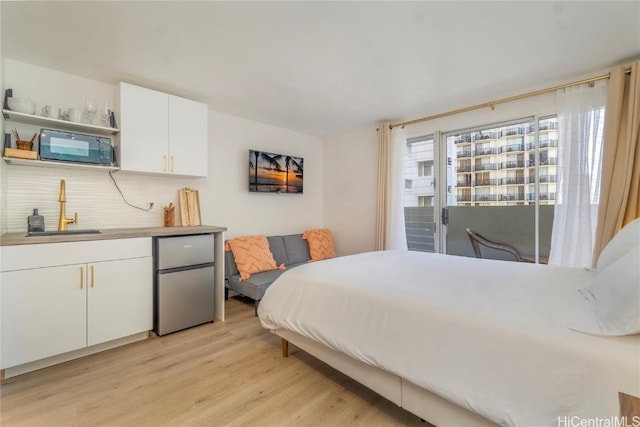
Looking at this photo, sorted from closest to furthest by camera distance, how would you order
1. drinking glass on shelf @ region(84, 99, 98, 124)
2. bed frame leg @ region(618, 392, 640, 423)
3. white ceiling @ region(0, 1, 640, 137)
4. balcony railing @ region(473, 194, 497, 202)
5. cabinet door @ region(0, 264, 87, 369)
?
bed frame leg @ region(618, 392, 640, 423)
white ceiling @ region(0, 1, 640, 137)
cabinet door @ region(0, 264, 87, 369)
drinking glass on shelf @ region(84, 99, 98, 124)
balcony railing @ region(473, 194, 497, 202)

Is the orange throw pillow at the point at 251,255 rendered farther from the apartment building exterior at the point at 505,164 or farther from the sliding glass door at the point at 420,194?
the apartment building exterior at the point at 505,164

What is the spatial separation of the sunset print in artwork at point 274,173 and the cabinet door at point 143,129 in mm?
1217

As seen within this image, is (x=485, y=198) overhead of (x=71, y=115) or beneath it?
beneath

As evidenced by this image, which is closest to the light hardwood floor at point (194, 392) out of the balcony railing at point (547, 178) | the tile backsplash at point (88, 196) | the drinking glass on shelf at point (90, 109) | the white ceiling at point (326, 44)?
the tile backsplash at point (88, 196)

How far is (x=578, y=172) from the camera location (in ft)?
8.39

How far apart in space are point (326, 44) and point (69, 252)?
2459 millimetres

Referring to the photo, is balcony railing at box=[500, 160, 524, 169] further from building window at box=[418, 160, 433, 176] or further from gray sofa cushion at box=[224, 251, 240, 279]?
gray sofa cushion at box=[224, 251, 240, 279]

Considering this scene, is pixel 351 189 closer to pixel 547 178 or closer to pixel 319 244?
pixel 319 244

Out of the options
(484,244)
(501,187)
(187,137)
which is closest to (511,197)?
(501,187)

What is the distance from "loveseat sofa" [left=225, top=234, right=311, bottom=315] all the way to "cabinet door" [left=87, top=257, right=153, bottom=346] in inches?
35.5

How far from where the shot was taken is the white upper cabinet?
8.48 ft

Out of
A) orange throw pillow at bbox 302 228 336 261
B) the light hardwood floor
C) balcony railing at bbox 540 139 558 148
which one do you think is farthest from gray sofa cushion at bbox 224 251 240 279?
balcony railing at bbox 540 139 558 148

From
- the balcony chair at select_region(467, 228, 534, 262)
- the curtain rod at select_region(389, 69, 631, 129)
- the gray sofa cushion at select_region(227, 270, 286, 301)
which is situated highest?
the curtain rod at select_region(389, 69, 631, 129)

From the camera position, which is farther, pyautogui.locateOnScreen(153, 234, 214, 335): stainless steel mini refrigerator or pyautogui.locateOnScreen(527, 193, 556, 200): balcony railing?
pyautogui.locateOnScreen(527, 193, 556, 200): balcony railing
